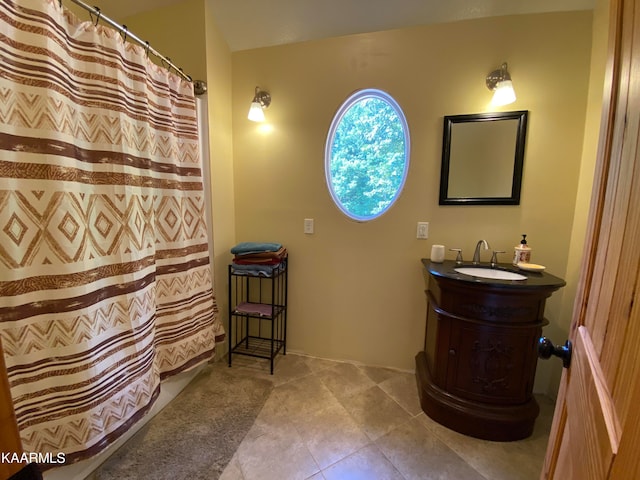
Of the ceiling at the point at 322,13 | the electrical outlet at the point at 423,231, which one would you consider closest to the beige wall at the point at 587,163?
the ceiling at the point at 322,13

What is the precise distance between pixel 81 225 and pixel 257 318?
1437mm

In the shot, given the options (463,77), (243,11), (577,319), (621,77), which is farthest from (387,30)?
(577,319)

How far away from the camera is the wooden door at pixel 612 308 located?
1.18 feet

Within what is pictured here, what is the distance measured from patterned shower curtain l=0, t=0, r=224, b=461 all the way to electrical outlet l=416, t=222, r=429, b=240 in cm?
159

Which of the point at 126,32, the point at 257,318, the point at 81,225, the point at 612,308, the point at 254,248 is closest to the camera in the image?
the point at 612,308

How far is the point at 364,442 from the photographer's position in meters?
1.41

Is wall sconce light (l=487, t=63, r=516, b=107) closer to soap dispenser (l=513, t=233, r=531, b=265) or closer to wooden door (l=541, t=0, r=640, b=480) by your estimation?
soap dispenser (l=513, t=233, r=531, b=265)

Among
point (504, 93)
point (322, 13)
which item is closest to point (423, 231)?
point (504, 93)

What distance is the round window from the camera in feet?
6.23

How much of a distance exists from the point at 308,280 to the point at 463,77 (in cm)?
177

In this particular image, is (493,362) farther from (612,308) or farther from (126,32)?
(126,32)

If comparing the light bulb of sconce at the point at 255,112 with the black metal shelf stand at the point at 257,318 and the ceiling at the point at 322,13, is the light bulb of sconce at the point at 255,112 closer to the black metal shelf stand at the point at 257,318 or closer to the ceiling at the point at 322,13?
the ceiling at the point at 322,13

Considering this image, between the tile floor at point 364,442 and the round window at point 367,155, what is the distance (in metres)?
1.26

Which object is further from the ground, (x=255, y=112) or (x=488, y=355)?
(x=255, y=112)
